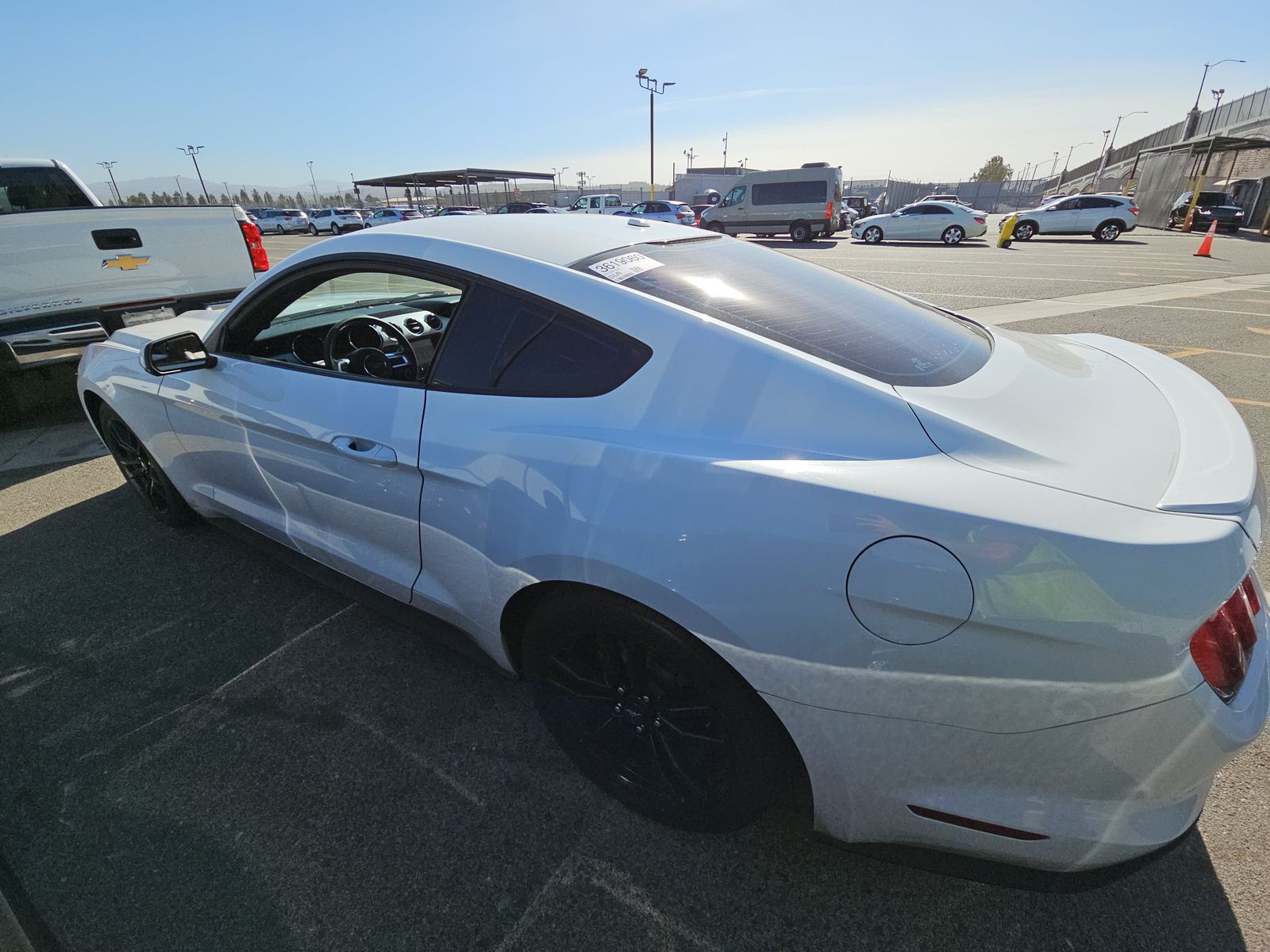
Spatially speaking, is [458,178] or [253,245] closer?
[253,245]

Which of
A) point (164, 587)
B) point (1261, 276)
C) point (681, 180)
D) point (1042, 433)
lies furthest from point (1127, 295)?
point (681, 180)

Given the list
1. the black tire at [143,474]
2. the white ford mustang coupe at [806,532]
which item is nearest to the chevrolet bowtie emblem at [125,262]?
the black tire at [143,474]

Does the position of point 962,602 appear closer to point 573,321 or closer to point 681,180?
point 573,321

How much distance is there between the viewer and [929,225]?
72.5 ft

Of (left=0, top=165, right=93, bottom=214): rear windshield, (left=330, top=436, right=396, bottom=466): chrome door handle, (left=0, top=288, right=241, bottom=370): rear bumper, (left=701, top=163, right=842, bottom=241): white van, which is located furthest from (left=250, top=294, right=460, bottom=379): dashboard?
(left=701, top=163, right=842, bottom=241): white van

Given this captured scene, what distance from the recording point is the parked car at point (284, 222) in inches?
1661

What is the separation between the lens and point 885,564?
3.85 feet

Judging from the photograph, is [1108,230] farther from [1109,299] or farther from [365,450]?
[365,450]

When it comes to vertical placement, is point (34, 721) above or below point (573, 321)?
below

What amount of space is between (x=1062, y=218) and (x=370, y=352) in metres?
27.3

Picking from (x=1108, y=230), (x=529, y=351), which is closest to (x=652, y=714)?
(x=529, y=351)

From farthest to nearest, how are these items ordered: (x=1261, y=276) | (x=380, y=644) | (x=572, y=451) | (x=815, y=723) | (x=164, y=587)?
(x=1261, y=276) < (x=164, y=587) < (x=380, y=644) < (x=572, y=451) < (x=815, y=723)

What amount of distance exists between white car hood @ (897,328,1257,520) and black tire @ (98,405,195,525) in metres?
3.52

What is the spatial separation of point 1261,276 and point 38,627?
18.4 meters
